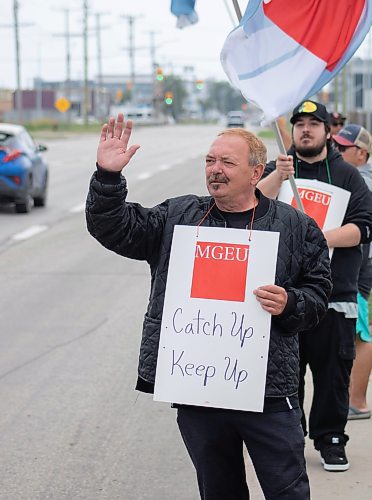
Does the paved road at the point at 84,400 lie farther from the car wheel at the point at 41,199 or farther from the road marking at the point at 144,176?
the road marking at the point at 144,176

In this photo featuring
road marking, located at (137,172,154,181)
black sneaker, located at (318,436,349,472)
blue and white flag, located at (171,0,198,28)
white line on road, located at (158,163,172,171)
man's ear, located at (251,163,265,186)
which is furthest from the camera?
white line on road, located at (158,163,172,171)

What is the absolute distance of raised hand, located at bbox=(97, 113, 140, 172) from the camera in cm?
427

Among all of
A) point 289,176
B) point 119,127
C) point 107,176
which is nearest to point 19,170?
point 289,176

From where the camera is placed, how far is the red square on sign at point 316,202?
6023mm

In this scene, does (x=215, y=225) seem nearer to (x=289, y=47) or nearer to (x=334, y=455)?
(x=289, y=47)

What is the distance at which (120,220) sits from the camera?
4340 mm

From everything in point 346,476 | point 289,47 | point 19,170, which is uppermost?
point 289,47

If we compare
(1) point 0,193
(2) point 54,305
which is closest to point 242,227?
(2) point 54,305

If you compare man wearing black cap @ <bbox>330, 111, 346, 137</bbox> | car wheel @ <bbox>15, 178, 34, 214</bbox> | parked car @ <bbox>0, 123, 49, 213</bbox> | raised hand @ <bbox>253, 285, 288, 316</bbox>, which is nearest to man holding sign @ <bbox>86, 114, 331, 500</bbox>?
raised hand @ <bbox>253, 285, 288, 316</bbox>

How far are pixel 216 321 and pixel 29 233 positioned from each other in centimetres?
1356

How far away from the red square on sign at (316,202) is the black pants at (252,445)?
1.81m

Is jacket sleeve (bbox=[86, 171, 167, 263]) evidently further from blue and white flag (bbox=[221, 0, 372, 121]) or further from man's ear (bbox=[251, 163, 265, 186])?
blue and white flag (bbox=[221, 0, 372, 121])

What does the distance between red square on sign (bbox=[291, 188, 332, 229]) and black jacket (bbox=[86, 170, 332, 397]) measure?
4.77ft

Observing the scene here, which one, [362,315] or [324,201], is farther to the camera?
[362,315]
